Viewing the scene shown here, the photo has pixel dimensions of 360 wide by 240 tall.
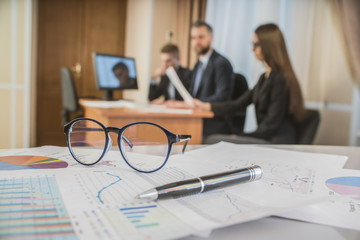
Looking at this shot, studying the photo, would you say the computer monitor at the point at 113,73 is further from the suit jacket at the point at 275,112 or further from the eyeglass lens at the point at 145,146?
the eyeglass lens at the point at 145,146

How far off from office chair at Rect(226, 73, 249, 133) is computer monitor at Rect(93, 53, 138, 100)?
0.92m

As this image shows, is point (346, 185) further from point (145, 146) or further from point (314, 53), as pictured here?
point (314, 53)

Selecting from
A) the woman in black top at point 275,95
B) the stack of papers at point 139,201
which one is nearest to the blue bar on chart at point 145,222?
the stack of papers at point 139,201

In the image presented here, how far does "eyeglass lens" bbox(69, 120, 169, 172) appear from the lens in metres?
0.66

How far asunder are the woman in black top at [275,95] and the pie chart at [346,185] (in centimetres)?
173

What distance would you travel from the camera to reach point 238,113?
3.28 m

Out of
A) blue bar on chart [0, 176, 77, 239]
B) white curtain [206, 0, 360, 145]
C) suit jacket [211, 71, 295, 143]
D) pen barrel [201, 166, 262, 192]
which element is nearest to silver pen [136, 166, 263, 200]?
pen barrel [201, 166, 262, 192]

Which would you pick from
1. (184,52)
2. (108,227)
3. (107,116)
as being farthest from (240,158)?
(184,52)

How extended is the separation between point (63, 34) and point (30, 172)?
4804mm

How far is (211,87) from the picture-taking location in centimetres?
340

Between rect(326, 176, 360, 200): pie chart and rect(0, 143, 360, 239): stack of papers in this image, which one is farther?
rect(326, 176, 360, 200): pie chart

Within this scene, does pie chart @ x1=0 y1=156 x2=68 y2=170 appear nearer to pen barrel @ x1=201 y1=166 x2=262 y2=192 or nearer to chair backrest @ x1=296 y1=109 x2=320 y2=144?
pen barrel @ x1=201 y1=166 x2=262 y2=192

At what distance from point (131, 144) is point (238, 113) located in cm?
265

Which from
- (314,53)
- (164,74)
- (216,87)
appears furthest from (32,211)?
(164,74)
